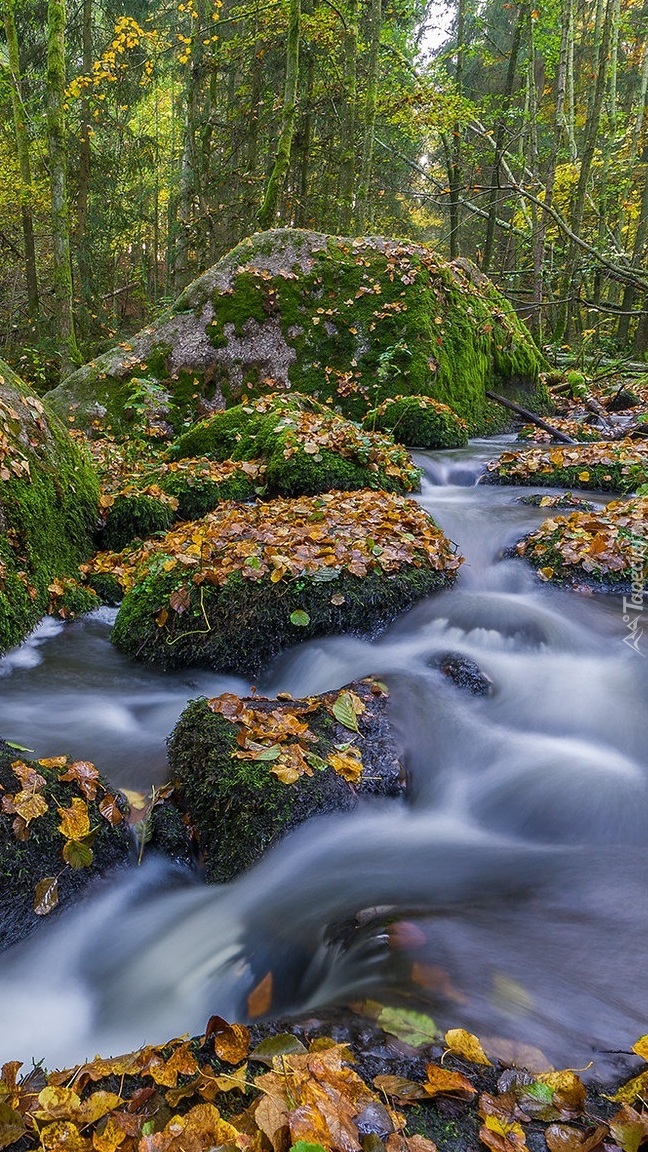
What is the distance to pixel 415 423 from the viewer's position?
29.7 feet

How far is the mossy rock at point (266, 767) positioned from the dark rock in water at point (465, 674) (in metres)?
0.79

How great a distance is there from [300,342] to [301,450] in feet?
12.9

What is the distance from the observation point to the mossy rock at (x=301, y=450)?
21.7 feet

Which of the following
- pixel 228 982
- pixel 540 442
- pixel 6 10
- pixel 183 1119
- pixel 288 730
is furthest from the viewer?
pixel 6 10

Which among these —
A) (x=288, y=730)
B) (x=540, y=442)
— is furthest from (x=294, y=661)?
(x=540, y=442)

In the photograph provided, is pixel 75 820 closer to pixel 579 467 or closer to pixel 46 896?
pixel 46 896

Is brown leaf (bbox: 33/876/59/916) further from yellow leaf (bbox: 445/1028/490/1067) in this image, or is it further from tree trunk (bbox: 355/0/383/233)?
tree trunk (bbox: 355/0/383/233)

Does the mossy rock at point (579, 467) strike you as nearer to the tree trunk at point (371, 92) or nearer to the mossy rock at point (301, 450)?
the mossy rock at point (301, 450)

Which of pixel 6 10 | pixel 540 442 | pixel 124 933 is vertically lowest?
pixel 124 933

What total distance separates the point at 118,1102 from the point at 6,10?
17439mm

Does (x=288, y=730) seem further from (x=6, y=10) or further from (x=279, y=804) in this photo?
(x=6, y=10)

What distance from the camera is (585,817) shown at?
3.30 m

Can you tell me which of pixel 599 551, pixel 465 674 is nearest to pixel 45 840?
pixel 465 674

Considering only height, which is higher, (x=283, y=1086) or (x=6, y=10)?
(x=6, y=10)
